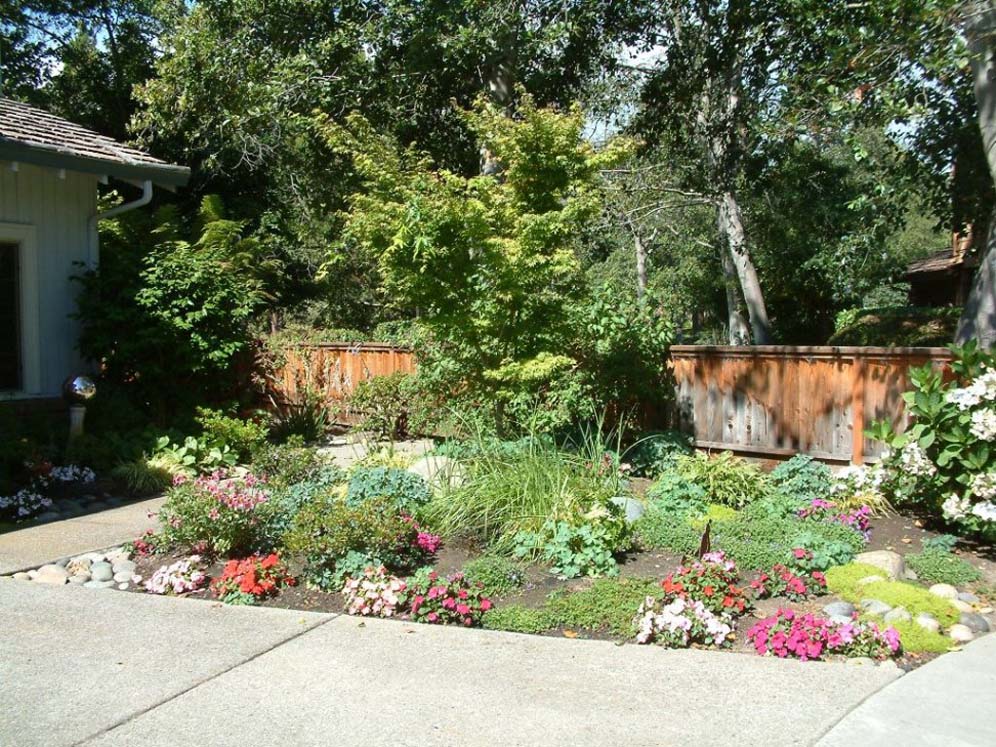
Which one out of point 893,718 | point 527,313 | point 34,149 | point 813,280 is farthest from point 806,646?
point 813,280

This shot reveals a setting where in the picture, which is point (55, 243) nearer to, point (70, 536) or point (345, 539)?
point (70, 536)

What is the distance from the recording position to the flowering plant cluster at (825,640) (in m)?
4.74

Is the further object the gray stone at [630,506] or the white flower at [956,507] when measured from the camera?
the gray stone at [630,506]

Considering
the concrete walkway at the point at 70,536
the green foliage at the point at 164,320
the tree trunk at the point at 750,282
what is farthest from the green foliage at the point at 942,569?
the tree trunk at the point at 750,282

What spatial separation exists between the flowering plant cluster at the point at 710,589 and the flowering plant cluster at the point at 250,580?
2.45 m

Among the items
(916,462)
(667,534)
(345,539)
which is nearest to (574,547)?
(667,534)

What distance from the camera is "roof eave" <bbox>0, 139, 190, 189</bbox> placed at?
9.01 m

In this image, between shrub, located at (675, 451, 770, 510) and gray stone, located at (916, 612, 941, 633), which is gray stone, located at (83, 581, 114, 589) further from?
gray stone, located at (916, 612, 941, 633)

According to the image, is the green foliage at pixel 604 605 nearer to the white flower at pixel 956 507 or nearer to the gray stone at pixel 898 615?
the gray stone at pixel 898 615

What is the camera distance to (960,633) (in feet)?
16.7


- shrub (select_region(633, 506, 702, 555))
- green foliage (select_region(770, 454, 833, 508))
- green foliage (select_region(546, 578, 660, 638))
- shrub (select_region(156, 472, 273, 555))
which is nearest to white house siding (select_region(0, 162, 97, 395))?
shrub (select_region(156, 472, 273, 555))

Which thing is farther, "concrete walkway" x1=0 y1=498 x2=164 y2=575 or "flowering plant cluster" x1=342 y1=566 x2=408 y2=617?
"concrete walkway" x1=0 y1=498 x2=164 y2=575

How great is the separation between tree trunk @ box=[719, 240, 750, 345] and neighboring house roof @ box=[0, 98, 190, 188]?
15.3 metres

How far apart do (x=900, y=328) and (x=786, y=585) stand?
1436 centimetres
